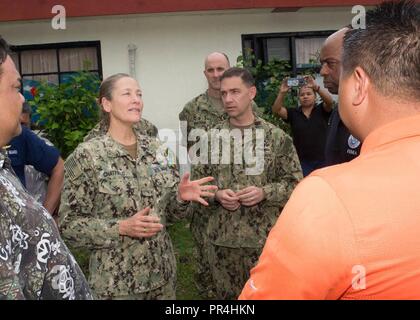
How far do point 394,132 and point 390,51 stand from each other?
23 centimetres

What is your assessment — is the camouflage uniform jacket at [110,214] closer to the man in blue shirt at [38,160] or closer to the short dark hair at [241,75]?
the man in blue shirt at [38,160]

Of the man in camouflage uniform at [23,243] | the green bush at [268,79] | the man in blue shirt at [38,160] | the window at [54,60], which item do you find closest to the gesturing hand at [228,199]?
the man in blue shirt at [38,160]

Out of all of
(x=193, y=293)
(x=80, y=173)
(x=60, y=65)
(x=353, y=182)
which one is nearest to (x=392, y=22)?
(x=353, y=182)

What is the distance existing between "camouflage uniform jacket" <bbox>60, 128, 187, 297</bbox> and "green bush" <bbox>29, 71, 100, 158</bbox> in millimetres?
2979

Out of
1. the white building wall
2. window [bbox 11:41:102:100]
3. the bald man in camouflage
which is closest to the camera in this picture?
the bald man in camouflage

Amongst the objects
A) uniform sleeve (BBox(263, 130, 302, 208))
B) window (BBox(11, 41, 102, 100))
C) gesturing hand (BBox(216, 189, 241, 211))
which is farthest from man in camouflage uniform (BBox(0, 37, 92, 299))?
window (BBox(11, 41, 102, 100))

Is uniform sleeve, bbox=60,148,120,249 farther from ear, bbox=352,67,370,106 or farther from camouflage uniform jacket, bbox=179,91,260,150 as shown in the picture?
camouflage uniform jacket, bbox=179,91,260,150

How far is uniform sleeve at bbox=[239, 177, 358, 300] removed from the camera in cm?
106

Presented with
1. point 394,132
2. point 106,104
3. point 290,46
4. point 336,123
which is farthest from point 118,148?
point 290,46

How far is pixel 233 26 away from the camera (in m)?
8.09

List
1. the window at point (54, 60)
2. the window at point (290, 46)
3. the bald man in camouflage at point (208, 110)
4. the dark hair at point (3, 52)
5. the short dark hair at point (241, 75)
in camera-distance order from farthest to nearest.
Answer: the window at point (290, 46) → the window at point (54, 60) → the bald man in camouflage at point (208, 110) → the short dark hair at point (241, 75) → the dark hair at point (3, 52)

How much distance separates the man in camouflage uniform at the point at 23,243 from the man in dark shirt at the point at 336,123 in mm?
1808

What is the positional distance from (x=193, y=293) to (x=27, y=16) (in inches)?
181

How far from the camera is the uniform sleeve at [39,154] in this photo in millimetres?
3805
